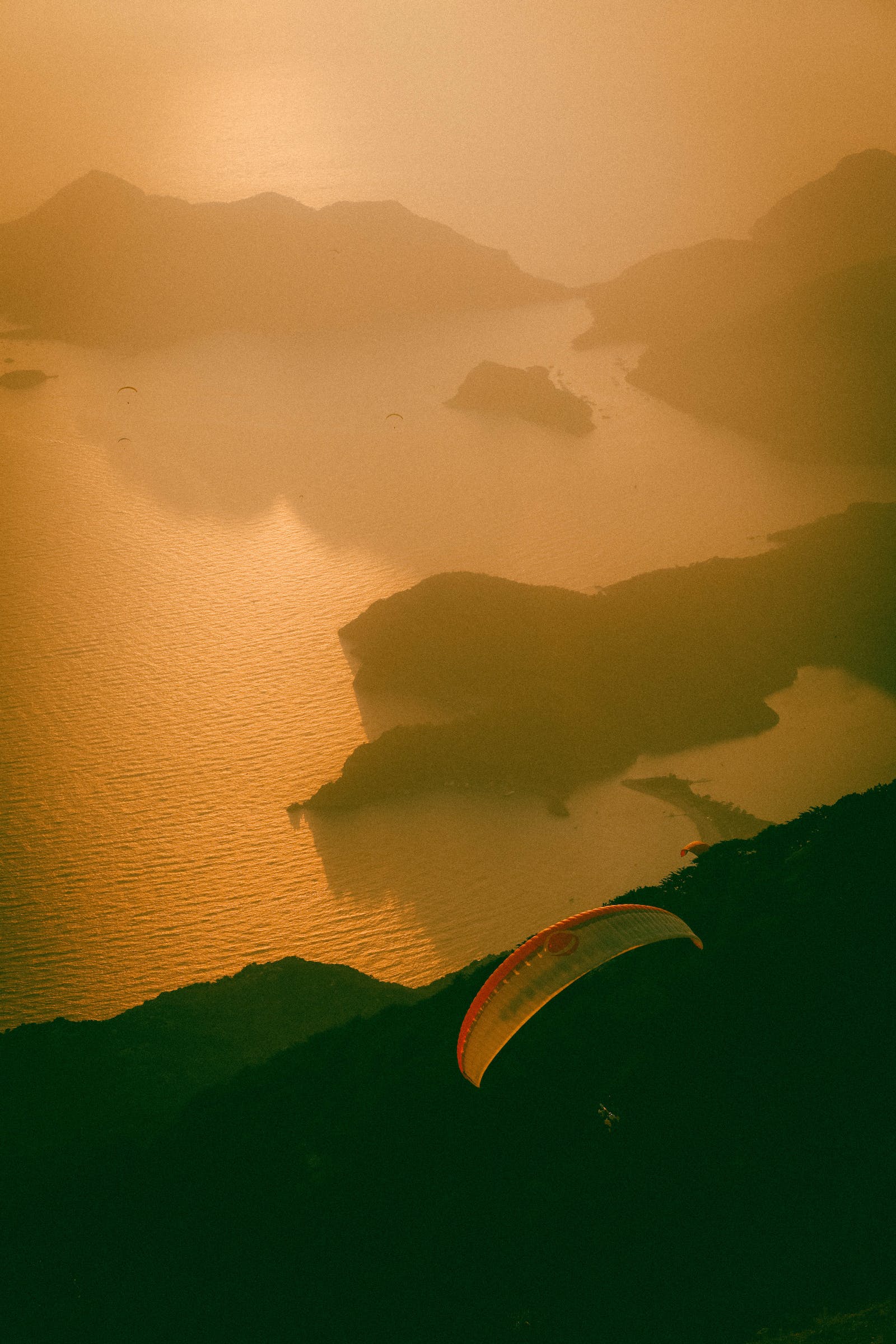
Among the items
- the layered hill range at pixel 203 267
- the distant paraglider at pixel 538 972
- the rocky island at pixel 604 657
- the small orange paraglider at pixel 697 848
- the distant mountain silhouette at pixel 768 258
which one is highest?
the layered hill range at pixel 203 267

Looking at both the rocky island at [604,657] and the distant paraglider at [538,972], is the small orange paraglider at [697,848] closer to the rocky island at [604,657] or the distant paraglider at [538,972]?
the rocky island at [604,657]

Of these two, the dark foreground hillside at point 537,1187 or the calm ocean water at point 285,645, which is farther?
the calm ocean water at point 285,645

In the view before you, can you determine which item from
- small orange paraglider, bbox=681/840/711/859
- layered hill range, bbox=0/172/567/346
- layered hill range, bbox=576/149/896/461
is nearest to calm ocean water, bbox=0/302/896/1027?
small orange paraglider, bbox=681/840/711/859

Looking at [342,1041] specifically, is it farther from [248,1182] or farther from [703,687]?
[703,687]

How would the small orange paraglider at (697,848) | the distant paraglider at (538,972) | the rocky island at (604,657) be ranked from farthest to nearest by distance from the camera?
1. the rocky island at (604,657)
2. the small orange paraglider at (697,848)
3. the distant paraglider at (538,972)

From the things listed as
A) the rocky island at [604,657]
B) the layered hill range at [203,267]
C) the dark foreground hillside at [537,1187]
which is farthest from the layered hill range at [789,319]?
the dark foreground hillside at [537,1187]

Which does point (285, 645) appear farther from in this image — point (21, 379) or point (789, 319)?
point (789, 319)

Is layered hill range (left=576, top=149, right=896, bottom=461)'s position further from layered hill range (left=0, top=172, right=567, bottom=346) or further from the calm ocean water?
layered hill range (left=0, top=172, right=567, bottom=346)

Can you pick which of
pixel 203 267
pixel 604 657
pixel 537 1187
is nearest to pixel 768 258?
pixel 203 267

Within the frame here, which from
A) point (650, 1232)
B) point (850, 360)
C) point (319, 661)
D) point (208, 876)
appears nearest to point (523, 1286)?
point (650, 1232)

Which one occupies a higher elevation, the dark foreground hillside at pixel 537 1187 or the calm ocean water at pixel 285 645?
the calm ocean water at pixel 285 645
